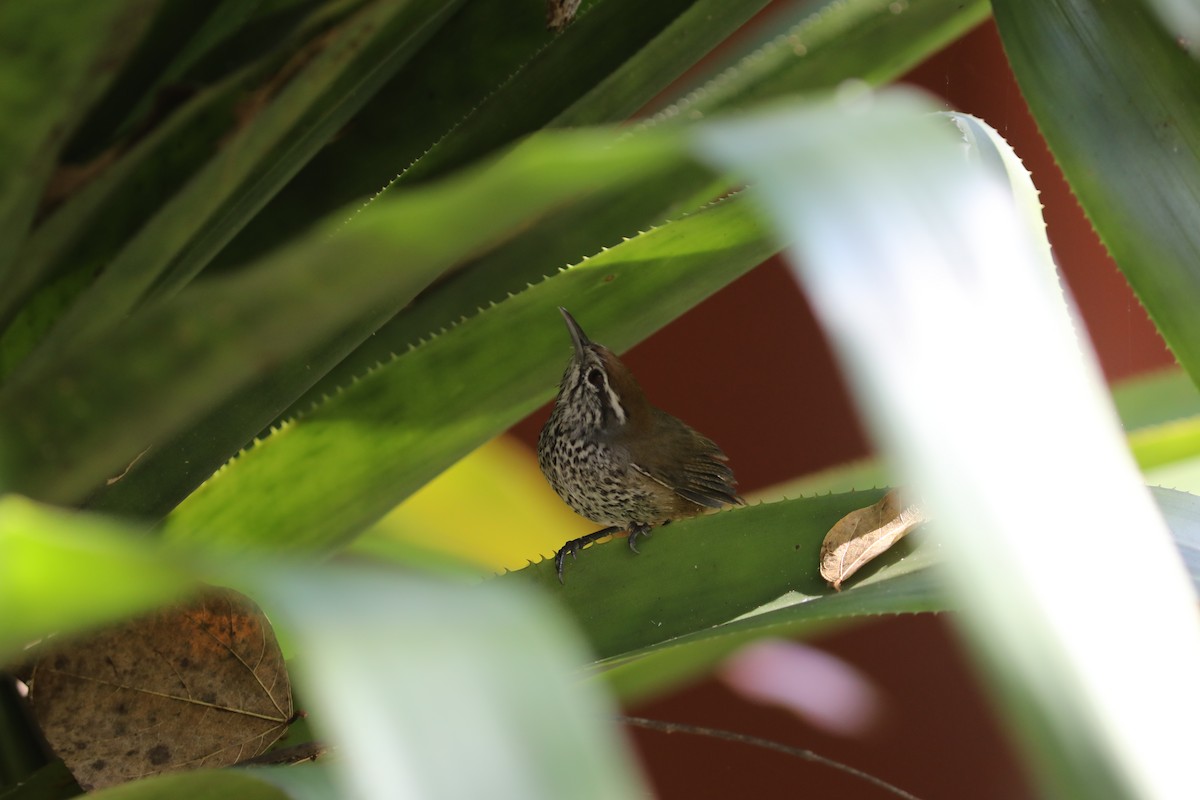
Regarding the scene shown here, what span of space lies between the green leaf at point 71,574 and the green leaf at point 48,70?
1.05 feet

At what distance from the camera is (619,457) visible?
1.54 meters

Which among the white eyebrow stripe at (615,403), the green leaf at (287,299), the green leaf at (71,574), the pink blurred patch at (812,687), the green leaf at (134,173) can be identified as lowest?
the pink blurred patch at (812,687)

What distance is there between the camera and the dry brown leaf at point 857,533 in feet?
2.39

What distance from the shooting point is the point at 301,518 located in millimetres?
698

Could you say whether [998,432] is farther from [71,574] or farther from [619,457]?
[619,457]

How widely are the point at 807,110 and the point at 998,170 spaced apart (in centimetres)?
15

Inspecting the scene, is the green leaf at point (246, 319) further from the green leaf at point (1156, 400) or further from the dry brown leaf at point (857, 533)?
the green leaf at point (1156, 400)

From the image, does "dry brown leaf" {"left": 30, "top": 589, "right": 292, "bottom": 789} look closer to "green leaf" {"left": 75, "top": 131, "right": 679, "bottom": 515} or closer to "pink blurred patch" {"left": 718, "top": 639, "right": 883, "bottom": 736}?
"green leaf" {"left": 75, "top": 131, "right": 679, "bottom": 515}

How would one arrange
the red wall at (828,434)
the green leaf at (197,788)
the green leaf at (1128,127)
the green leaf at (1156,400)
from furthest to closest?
the red wall at (828,434) < the green leaf at (1156,400) < the green leaf at (1128,127) < the green leaf at (197,788)

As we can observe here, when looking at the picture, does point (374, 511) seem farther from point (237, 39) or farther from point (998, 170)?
point (998, 170)

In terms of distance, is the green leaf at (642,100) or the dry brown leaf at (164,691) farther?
the green leaf at (642,100)

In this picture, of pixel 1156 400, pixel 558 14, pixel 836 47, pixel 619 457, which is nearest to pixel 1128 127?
pixel 836 47

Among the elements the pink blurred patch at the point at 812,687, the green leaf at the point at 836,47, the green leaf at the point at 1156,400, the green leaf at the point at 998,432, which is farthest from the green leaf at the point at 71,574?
the pink blurred patch at the point at 812,687

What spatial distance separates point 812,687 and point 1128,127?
1.38m
